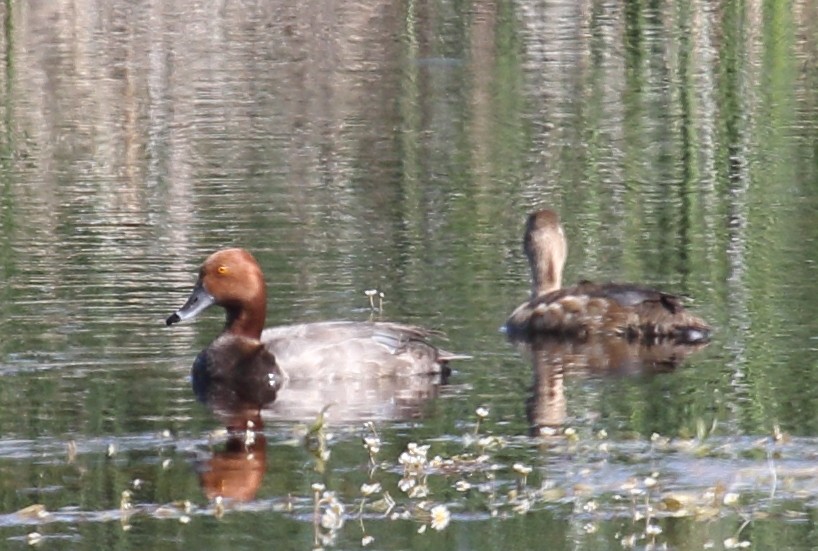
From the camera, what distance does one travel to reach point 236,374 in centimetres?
1273

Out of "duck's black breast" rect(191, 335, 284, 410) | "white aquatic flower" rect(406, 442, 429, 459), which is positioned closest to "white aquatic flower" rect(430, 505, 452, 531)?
"white aquatic flower" rect(406, 442, 429, 459)

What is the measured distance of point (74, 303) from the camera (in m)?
14.7

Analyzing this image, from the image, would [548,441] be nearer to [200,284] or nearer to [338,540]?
[338,540]

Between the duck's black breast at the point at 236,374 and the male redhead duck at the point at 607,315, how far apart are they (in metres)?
1.89

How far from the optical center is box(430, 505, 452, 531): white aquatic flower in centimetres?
924

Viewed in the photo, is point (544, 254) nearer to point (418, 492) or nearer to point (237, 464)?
point (237, 464)

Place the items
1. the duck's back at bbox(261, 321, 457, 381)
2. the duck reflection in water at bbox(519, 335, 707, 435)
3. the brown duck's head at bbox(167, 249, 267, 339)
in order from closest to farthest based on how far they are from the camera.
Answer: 1. the duck reflection in water at bbox(519, 335, 707, 435)
2. the duck's back at bbox(261, 321, 457, 381)
3. the brown duck's head at bbox(167, 249, 267, 339)

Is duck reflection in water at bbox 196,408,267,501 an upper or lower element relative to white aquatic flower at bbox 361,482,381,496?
lower

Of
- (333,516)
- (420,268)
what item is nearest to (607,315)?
(420,268)

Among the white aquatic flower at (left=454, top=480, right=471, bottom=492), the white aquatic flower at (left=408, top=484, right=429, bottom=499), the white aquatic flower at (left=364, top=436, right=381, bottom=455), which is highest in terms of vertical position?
the white aquatic flower at (left=408, top=484, right=429, bottom=499)

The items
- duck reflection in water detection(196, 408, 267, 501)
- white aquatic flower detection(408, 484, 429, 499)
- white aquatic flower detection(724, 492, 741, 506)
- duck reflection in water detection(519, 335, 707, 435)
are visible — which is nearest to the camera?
white aquatic flower detection(724, 492, 741, 506)

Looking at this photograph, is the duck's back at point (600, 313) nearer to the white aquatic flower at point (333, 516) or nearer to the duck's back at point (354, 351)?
the duck's back at point (354, 351)

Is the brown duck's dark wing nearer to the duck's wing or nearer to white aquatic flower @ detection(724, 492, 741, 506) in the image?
the duck's wing

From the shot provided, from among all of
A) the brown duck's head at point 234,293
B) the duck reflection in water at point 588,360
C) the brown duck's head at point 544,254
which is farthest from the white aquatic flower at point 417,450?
the brown duck's head at point 544,254
